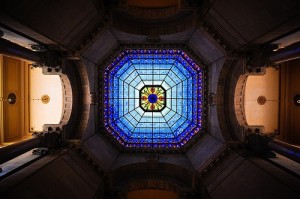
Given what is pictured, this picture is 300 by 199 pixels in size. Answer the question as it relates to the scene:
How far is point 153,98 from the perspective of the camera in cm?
1769

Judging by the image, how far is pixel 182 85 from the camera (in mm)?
17125

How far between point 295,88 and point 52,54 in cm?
1442

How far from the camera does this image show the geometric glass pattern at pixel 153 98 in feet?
58.0

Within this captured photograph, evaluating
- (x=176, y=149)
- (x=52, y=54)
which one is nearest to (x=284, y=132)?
(x=176, y=149)

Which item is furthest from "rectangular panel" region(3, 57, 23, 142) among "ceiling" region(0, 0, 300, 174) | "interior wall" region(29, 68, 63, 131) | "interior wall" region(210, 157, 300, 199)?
"interior wall" region(210, 157, 300, 199)

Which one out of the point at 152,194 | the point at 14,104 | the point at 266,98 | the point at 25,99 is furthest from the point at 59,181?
the point at 266,98

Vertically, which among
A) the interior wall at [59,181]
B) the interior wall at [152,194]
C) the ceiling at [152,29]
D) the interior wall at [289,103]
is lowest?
the interior wall at [152,194]

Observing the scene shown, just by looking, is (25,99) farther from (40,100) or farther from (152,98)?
(152,98)

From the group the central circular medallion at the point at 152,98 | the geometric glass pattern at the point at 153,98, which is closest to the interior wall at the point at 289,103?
the geometric glass pattern at the point at 153,98

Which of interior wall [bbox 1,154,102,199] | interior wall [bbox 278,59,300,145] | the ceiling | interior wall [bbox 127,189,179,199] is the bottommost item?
interior wall [bbox 127,189,179,199]

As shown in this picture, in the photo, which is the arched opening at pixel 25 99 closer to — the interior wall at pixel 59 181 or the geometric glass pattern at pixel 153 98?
the geometric glass pattern at pixel 153 98

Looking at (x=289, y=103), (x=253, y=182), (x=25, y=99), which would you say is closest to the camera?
(x=253, y=182)

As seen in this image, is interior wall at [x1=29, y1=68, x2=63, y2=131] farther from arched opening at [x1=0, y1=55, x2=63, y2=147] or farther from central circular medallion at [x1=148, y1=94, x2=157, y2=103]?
central circular medallion at [x1=148, y1=94, x2=157, y2=103]

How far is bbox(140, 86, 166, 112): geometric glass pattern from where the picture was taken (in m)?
17.7
